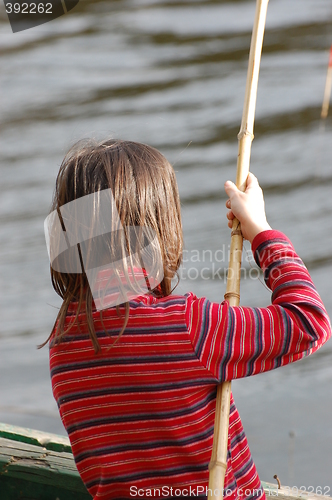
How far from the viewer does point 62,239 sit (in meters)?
1.07

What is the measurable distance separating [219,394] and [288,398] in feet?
6.91

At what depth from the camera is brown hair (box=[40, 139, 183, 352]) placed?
101 cm

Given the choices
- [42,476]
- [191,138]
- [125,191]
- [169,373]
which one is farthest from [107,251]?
[191,138]

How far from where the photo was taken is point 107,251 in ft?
3.34

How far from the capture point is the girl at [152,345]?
94 centimetres

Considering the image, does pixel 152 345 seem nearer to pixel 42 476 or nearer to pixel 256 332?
pixel 256 332

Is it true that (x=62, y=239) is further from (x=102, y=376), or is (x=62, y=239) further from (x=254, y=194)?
(x=254, y=194)

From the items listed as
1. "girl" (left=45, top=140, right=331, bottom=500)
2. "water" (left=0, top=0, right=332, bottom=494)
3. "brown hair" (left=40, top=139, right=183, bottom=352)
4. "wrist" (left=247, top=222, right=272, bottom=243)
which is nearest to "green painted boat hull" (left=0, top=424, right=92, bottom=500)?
"girl" (left=45, top=140, right=331, bottom=500)

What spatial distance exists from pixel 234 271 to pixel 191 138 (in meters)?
3.51

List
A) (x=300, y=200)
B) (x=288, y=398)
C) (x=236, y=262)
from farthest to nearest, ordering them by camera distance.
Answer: (x=300, y=200), (x=288, y=398), (x=236, y=262)

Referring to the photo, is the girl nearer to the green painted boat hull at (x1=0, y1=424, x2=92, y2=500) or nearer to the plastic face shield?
the plastic face shield

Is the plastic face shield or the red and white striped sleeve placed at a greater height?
the plastic face shield

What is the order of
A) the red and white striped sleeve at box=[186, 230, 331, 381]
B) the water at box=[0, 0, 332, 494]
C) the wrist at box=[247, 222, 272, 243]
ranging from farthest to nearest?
the water at box=[0, 0, 332, 494] → the wrist at box=[247, 222, 272, 243] → the red and white striped sleeve at box=[186, 230, 331, 381]

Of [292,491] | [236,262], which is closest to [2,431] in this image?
[292,491]
